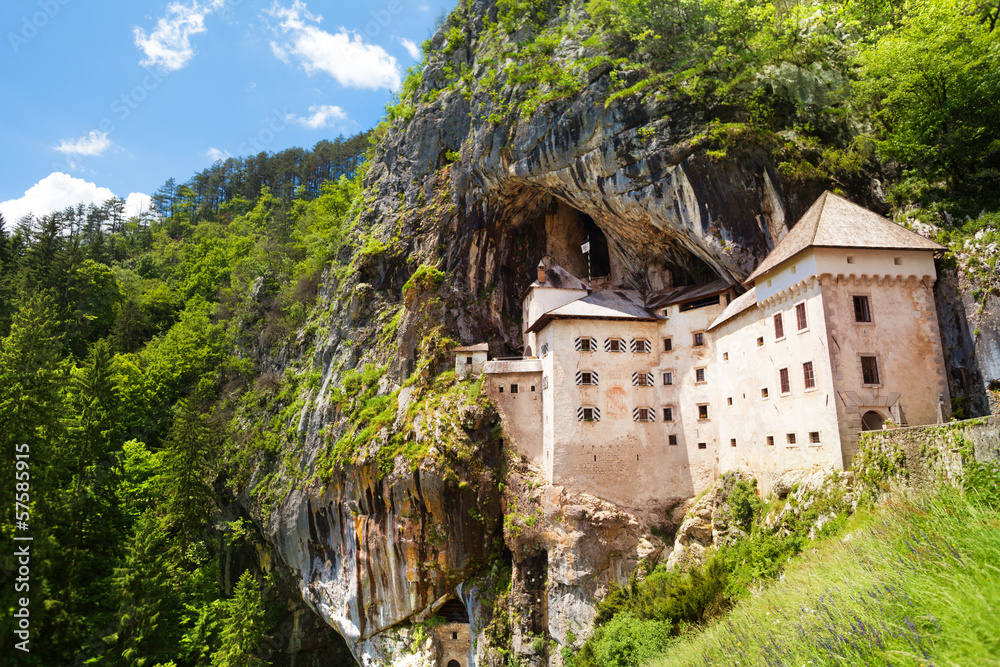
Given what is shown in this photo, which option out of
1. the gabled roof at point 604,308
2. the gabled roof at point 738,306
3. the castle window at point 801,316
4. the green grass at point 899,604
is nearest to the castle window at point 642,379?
the gabled roof at point 604,308

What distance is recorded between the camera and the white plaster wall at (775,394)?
22.2 m

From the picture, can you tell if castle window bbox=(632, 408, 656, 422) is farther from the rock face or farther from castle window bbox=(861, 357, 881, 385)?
castle window bbox=(861, 357, 881, 385)

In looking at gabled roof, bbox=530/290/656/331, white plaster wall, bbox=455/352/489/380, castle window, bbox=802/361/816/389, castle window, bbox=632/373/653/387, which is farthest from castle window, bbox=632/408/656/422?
castle window, bbox=802/361/816/389

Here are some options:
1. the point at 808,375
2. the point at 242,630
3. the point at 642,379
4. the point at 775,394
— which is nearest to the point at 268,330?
the point at 242,630

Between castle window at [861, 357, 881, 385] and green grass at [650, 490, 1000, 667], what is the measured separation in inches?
406

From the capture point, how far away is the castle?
22.1 metres

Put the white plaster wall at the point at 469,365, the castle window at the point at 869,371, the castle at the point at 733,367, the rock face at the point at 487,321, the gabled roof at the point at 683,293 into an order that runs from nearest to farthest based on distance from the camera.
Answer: the castle window at the point at 869,371 < the castle at the point at 733,367 < the rock face at the point at 487,321 < the gabled roof at the point at 683,293 < the white plaster wall at the point at 469,365

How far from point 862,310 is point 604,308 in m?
14.1

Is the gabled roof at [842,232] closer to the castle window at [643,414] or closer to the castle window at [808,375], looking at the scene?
the castle window at [808,375]

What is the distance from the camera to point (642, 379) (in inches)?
1296

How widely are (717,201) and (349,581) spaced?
30.9 m

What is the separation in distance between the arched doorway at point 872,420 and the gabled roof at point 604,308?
13.5 metres

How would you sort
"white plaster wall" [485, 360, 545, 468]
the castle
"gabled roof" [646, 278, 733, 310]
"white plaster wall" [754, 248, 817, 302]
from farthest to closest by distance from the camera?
"white plaster wall" [485, 360, 545, 468] → "gabled roof" [646, 278, 733, 310] → "white plaster wall" [754, 248, 817, 302] → the castle

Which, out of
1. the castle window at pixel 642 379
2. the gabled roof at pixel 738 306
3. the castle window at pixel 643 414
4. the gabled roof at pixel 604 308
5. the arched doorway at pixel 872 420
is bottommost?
the arched doorway at pixel 872 420
